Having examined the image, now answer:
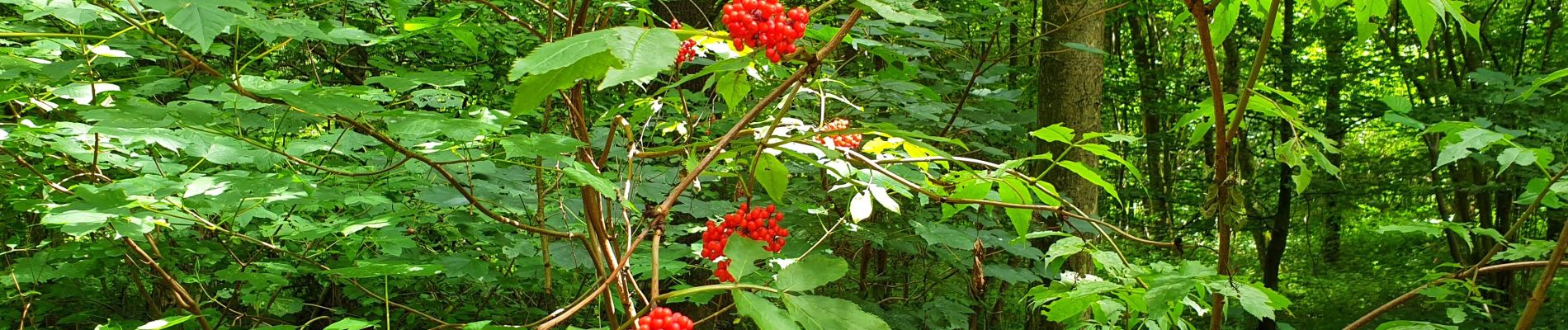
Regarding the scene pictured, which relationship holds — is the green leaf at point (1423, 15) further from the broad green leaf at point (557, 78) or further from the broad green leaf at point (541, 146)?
the broad green leaf at point (541, 146)

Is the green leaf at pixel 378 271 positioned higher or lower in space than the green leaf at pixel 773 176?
lower

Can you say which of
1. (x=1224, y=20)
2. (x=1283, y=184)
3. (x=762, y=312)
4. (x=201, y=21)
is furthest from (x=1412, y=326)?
(x=1283, y=184)

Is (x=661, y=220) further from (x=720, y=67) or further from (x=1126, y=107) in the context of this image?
(x=1126, y=107)

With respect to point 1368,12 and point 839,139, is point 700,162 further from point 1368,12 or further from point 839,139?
point 1368,12

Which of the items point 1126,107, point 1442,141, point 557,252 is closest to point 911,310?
point 557,252

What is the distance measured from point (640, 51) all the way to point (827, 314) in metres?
0.47

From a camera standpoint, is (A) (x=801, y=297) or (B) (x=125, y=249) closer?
(A) (x=801, y=297)

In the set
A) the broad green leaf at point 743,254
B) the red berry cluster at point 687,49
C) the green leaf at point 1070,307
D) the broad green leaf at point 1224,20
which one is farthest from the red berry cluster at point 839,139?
the broad green leaf at point 1224,20

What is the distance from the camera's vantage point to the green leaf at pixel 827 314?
1.01 metres

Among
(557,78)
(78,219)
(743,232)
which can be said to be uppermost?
(557,78)

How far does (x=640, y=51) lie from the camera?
0.67 meters

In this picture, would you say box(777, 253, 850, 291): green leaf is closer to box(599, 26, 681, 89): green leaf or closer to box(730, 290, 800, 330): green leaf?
box(730, 290, 800, 330): green leaf

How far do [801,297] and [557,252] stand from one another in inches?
66.8

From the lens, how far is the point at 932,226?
3201mm
